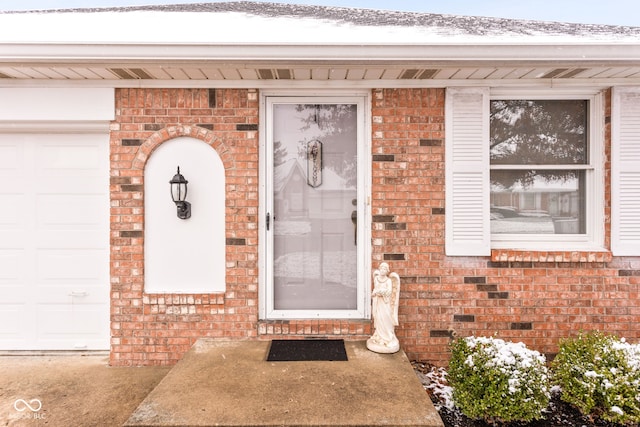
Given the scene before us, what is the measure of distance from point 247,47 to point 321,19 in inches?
55.0

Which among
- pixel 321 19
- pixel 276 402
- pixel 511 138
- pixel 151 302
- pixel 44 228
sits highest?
pixel 321 19

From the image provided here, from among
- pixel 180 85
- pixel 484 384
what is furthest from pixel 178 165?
pixel 484 384

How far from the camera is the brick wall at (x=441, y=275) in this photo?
355cm

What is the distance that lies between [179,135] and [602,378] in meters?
3.87

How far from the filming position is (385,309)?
324 cm

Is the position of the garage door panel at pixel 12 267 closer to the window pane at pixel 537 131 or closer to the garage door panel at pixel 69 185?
the garage door panel at pixel 69 185

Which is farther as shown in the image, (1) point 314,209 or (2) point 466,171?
(1) point 314,209

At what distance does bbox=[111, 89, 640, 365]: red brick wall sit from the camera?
3533 mm

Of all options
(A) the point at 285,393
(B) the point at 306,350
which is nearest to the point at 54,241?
(B) the point at 306,350

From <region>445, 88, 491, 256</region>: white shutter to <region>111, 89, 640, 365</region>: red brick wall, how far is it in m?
0.10

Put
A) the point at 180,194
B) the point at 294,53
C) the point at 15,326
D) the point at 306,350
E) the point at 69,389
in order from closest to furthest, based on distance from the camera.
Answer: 1. the point at 294,53
2. the point at 69,389
3. the point at 306,350
4. the point at 180,194
5. the point at 15,326

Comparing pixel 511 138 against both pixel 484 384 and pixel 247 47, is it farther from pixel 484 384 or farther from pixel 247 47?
pixel 247 47

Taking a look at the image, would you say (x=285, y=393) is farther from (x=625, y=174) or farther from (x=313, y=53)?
(x=625, y=174)

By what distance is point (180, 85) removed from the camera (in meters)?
3.49
